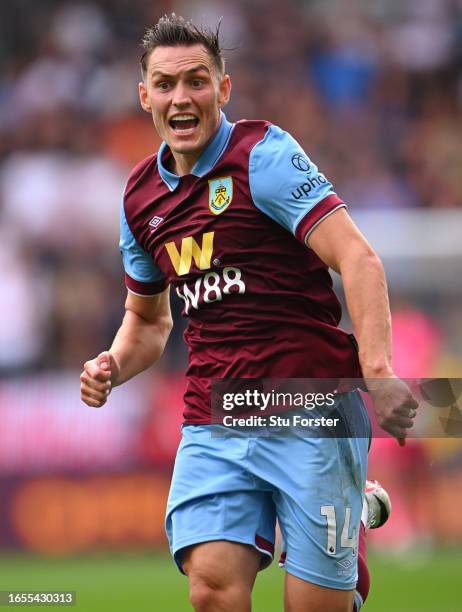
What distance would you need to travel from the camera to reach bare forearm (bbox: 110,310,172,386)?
228 inches

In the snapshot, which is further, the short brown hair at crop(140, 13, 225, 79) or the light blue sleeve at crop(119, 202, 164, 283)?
the light blue sleeve at crop(119, 202, 164, 283)

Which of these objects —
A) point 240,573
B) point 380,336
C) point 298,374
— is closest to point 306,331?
point 298,374

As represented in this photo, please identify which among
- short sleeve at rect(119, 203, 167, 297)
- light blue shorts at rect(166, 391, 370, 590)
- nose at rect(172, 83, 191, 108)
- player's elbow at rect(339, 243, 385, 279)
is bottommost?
light blue shorts at rect(166, 391, 370, 590)

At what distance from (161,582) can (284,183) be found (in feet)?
20.1

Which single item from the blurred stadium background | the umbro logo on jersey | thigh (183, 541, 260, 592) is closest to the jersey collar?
the umbro logo on jersey

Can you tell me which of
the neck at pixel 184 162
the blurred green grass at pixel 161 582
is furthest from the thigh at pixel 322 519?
the blurred green grass at pixel 161 582

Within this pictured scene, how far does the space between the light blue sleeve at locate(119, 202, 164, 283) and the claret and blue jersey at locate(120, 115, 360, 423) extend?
401 mm

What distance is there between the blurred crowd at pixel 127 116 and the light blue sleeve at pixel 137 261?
644 centimetres

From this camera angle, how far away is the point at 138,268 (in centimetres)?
586

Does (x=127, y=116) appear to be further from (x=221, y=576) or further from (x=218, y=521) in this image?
(x=221, y=576)

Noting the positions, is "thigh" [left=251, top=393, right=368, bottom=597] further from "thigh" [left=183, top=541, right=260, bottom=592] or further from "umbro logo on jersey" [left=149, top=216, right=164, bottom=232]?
"umbro logo on jersey" [left=149, top=216, right=164, bottom=232]

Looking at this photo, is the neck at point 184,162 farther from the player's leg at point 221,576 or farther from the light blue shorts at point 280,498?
the player's leg at point 221,576

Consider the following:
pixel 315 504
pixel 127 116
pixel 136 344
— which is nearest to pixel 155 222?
pixel 136 344

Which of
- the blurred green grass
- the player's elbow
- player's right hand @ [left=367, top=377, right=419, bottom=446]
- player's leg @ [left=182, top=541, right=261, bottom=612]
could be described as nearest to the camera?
player's right hand @ [left=367, top=377, right=419, bottom=446]
